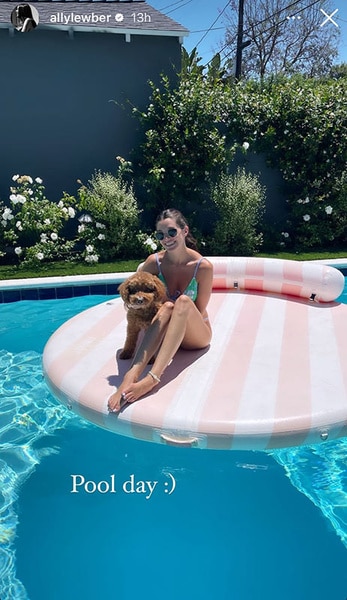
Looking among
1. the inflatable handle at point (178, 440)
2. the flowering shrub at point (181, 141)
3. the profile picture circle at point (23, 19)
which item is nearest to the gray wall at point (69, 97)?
the profile picture circle at point (23, 19)

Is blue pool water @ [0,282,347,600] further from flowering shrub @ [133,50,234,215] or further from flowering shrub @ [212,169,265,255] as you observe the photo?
flowering shrub @ [133,50,234,215]

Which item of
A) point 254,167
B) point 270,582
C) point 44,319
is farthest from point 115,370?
point 254,167

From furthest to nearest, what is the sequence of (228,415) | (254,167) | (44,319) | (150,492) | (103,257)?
1. (254,167)
2. (103,257)
3. (44,319)
4. (150,492)
5. (228,415)

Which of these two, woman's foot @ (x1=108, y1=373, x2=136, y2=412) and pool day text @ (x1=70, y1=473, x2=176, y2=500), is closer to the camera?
woman's foot @ (x1=108, y1=373, x2=136, y2=412)

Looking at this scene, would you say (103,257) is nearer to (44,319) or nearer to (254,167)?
(44,319)

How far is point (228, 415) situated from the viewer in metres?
2.64

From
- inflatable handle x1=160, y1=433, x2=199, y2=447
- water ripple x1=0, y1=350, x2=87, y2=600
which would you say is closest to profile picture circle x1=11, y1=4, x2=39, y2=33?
water ripple x1=0, y1=350, x2=87, y2=600

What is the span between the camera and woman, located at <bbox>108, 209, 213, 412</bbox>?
110 inches

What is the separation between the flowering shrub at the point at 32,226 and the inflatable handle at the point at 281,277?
364 centimetres

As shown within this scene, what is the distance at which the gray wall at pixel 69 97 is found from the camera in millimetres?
8391

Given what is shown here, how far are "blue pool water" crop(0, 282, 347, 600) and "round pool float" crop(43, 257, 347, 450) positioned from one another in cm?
61

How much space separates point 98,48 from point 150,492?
26.4 ft

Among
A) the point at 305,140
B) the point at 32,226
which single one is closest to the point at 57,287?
the point at 32,226

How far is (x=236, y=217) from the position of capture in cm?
827
